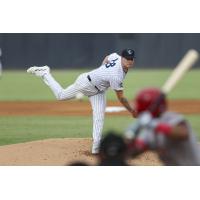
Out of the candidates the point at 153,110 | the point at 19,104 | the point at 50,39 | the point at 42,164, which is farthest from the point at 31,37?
the point at 153,110

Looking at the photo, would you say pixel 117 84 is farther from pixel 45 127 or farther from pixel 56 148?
pixel 45 127

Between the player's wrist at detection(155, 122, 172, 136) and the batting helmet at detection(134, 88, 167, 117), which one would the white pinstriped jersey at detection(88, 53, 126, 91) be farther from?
the player's wrist at detection(155, 122, 172, 136)

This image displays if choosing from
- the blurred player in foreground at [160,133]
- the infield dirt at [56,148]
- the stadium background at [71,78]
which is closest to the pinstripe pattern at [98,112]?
the stadium background at [71,78]

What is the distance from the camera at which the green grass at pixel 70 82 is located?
8344 millimetres

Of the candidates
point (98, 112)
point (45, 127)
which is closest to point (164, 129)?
point (98, 112)

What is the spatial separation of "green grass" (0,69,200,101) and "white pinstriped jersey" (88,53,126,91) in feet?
0.92

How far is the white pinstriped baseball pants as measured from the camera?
8297 millimetres

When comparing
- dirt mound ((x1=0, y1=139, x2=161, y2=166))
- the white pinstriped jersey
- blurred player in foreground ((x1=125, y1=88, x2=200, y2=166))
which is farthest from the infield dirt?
blurred player in foreground ((x1=125, y1=88, x2=200, y2=166))

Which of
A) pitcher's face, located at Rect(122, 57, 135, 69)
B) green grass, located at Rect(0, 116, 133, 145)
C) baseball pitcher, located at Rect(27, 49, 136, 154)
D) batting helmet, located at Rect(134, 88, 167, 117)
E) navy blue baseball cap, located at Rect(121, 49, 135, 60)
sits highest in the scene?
batting helmet, located at Rect(134, 88, 167, 117)

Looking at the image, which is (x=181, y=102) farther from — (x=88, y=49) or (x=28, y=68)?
(x=28, y=68)

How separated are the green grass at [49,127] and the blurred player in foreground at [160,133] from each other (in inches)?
123

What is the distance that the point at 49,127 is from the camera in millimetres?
9570

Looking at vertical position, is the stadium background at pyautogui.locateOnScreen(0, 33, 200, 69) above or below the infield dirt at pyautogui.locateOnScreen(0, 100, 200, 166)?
above

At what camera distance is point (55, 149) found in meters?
8.50
